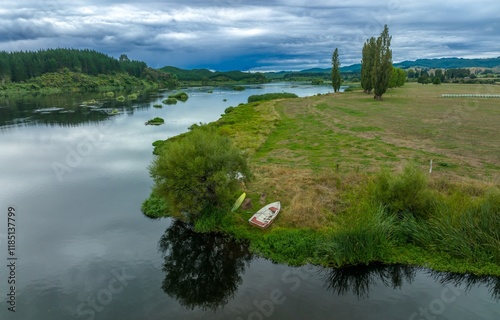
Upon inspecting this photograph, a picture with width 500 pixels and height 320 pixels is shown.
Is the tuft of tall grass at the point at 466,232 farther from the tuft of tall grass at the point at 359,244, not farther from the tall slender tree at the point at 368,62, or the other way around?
the tall slender tree at the point at 368,62

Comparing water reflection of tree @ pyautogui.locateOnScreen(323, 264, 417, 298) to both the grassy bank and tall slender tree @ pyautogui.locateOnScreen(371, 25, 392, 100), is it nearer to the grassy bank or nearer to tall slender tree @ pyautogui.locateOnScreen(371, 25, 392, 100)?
the grassy bank

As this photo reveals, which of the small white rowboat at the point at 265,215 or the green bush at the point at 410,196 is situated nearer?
the green bush at the point at 410,196

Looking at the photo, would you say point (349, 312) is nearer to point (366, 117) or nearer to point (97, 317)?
point (97, 317)

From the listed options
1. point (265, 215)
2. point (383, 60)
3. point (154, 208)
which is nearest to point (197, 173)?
point (265, 215)

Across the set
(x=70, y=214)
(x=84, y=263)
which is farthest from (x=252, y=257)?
(x=70, y=214)

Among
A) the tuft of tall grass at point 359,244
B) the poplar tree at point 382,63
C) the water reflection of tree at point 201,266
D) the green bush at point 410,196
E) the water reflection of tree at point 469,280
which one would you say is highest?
the poplar tree at point 382,63

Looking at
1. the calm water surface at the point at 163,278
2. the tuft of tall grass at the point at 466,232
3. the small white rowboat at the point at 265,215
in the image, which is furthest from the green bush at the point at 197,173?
the tuft of tall grass at the point at 466,232
